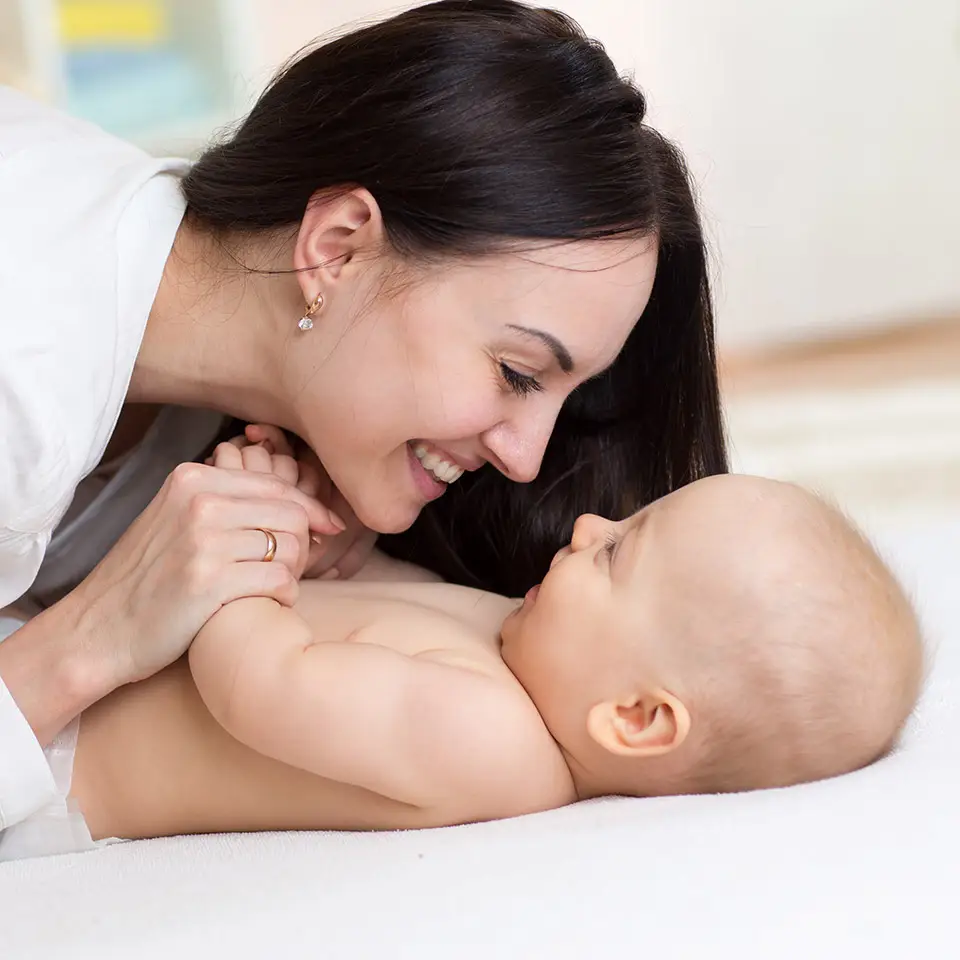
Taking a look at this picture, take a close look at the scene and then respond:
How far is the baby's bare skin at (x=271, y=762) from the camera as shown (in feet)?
3.93

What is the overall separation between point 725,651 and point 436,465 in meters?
0.46

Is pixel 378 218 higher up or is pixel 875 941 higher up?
pixel 378 218

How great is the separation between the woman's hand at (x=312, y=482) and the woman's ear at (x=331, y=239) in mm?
204

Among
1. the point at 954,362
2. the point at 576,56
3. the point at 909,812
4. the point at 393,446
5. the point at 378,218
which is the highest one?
the point at 576,56

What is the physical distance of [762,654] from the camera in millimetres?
1146

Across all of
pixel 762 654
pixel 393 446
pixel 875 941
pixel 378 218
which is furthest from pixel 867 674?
pixel 378 218

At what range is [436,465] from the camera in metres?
1.47

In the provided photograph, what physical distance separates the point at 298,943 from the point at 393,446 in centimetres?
62

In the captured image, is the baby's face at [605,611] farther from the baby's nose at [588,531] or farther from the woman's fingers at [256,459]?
the woman's fingers at [256,459]

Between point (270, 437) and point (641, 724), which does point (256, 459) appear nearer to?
point (270, 437)

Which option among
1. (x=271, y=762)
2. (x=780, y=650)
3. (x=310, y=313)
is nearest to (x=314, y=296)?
(x=310, y=313)

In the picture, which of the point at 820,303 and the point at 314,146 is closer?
the point at 314,146

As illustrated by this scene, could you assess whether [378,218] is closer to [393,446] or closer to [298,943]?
[393,446]

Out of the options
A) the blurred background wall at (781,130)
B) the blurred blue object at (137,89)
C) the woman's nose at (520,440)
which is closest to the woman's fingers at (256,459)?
the woman's nose at (520,440)
